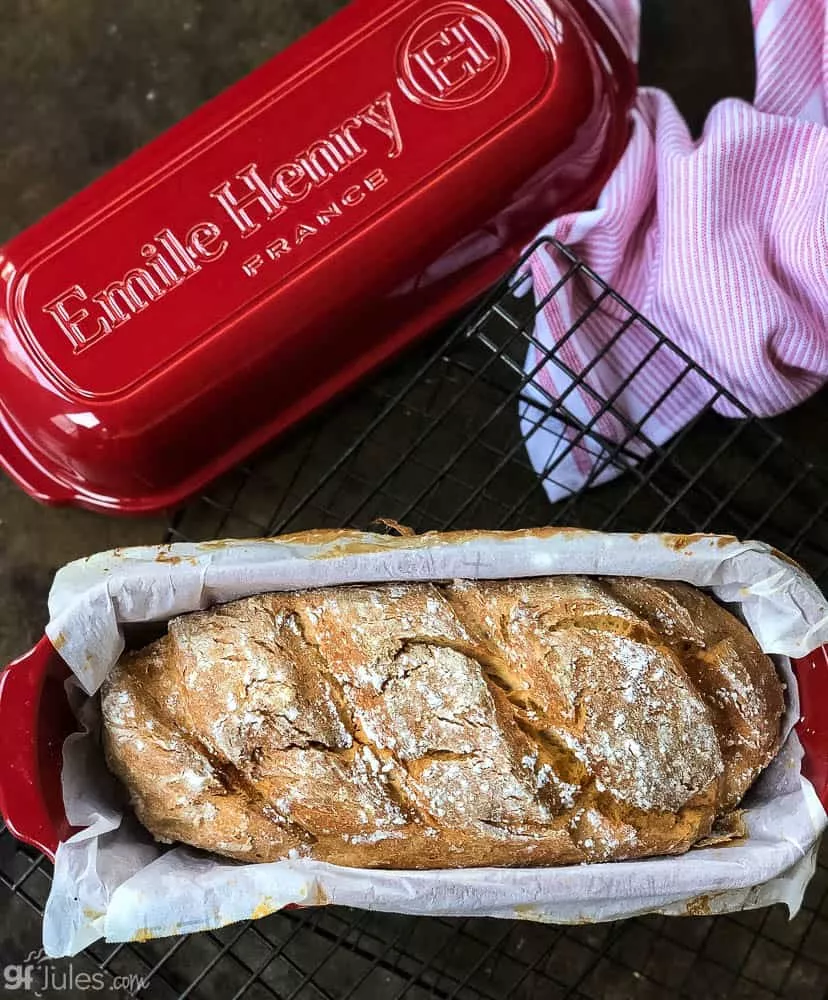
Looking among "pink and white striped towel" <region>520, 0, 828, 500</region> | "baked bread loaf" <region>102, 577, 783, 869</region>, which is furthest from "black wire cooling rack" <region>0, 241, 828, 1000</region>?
"baked bread loaf" <region>102, 577, 783, 869</region>

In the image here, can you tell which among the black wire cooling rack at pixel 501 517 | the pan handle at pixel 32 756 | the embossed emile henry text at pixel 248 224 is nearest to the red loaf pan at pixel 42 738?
the pan handle at pixel 32 756

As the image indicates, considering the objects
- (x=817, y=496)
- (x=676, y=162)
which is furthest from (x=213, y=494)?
(x=817, y=496)

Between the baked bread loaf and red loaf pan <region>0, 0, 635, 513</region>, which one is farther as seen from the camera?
red loaf pan <region>0, 0, 635, 513</region>

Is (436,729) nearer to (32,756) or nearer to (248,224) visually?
(32,756)

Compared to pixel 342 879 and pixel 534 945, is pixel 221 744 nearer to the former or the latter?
pixel 342 879

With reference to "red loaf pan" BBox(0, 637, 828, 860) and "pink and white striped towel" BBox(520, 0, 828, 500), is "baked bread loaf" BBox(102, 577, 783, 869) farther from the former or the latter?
"pink and white striped towel" BBox(520, 0, 828, 500)

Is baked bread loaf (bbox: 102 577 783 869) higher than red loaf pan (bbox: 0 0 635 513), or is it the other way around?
red loaf pan (bbox: 0 0 635 513)

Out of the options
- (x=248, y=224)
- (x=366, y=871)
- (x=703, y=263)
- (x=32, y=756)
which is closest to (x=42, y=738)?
(x=32, y=756)
